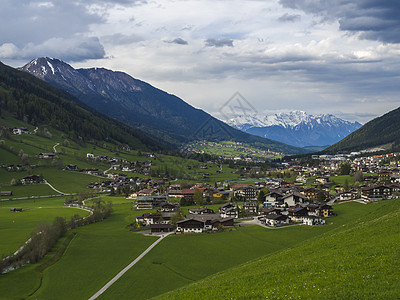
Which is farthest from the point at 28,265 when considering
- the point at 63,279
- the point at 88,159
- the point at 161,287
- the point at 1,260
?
the point at 88,159

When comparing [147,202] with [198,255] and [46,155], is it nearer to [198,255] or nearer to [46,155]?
[198,255]

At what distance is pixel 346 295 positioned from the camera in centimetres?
1889

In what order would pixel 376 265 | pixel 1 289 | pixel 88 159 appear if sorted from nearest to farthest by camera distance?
pixel 376 265 < pixel 1 289 < pixel 88 159

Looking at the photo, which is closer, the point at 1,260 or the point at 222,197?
the point at 1,260

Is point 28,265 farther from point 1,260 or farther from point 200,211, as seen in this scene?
point 200,211

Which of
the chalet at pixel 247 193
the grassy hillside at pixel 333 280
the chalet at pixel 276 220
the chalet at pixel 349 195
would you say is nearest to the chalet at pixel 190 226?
the chalet at pixel 276 220

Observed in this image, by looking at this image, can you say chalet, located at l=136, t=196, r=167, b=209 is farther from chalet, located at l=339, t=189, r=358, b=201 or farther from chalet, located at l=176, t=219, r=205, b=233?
chalet, located at l=339, t=189, r=358, b=201

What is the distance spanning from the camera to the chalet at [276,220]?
249ft

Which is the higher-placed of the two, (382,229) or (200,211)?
(382,229)

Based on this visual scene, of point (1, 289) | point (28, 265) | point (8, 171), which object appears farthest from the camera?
point (8, 171)

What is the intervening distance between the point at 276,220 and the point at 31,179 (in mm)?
104510

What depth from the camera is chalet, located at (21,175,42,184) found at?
135425 millimetres

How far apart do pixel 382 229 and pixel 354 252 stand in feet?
35.2

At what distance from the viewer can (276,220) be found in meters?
76.4
